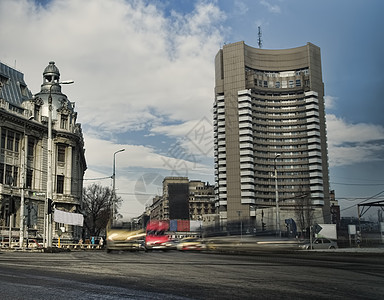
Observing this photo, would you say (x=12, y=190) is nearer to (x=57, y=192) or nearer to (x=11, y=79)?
(x=57, y=192)

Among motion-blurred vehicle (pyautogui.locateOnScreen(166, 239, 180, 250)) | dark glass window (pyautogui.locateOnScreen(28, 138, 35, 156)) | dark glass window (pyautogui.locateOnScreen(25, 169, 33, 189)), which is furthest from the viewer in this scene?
dark glass window (pyautogui.locateOnScreen(28, 138, 35, 156))

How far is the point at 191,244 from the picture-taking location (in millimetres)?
41500

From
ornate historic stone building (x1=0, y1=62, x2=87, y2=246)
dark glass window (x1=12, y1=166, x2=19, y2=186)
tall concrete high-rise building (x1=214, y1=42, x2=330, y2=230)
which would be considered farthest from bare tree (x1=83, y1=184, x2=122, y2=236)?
tall concrete high-rise building (x1=214, y1=42, x2=330, y2=230)

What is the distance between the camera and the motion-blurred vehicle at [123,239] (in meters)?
36.4

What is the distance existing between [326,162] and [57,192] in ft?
365

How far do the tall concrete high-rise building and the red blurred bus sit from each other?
9580cm

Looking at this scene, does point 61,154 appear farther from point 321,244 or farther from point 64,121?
point 321,244

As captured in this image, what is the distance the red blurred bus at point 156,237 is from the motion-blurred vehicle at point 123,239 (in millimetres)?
1861

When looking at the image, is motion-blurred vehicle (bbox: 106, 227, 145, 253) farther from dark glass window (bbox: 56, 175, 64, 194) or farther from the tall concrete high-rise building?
the tall concrete high-rise building

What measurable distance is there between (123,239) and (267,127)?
118637 millimetres

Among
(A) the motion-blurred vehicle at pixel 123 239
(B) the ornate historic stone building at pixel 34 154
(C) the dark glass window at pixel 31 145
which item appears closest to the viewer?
(A) the motion-blurred vehicle at pixel 123 239

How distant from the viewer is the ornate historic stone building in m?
48.1

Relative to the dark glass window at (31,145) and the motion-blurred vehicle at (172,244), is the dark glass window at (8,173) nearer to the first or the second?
the dark glass window at (31,145)

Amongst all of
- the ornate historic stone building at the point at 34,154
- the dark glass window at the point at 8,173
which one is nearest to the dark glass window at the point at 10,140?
the ornate historic stone building at the point at 34,154
